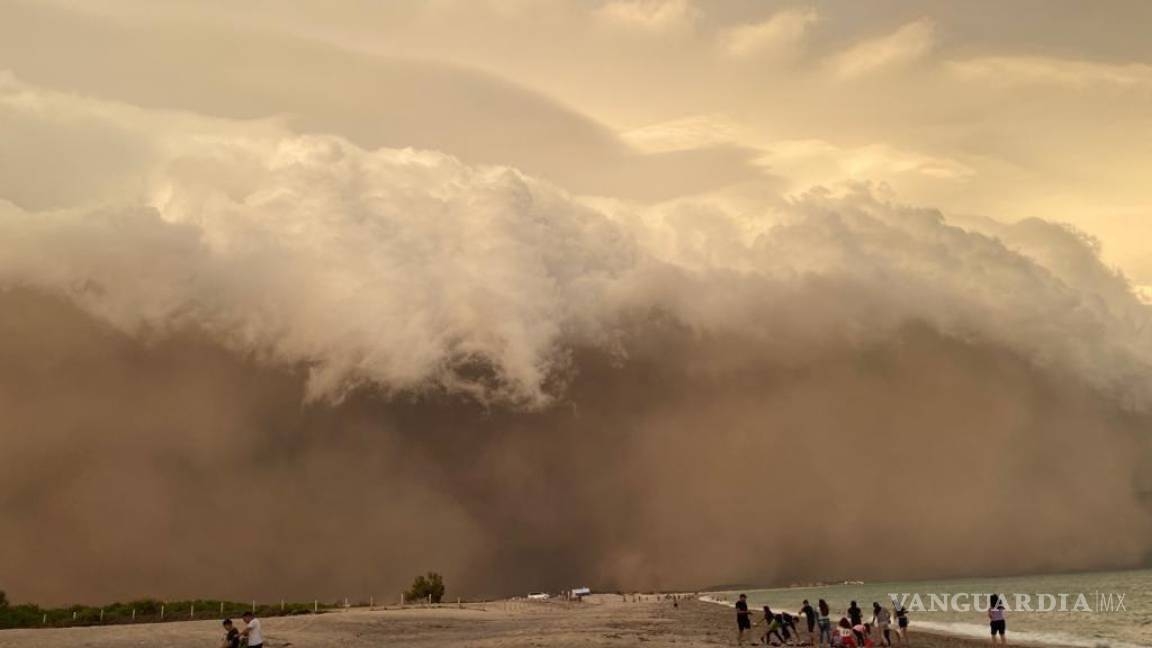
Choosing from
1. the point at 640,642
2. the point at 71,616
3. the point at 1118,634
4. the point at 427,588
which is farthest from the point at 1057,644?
the point at 427,588

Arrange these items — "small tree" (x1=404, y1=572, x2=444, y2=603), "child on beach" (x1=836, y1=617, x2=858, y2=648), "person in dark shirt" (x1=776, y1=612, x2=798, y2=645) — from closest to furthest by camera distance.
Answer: "child on beach" (x1=836, y1=617, x2=858, y2=648) < "person in dark shirt" (x1=776, y1=612, x2=798, y2=645) < "small tree" (x1=404, y1=572, x2=444, y2=603)

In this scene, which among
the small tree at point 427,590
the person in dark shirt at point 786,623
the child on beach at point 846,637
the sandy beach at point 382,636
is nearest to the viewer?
the child on beach at point 846,637

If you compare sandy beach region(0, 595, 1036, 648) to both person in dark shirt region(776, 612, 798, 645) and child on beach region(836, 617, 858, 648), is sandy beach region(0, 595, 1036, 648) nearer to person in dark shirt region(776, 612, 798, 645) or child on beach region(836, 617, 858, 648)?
person in dark shirt region(776, 612, 798, 645)

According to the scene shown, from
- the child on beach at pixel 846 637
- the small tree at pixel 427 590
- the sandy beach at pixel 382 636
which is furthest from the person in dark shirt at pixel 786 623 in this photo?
the small tree at pixel 427 590

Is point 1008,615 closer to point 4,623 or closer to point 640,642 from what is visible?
point 640,642

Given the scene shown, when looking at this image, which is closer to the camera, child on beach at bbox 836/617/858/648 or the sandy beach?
child on beach at bbox 836/617/858/648

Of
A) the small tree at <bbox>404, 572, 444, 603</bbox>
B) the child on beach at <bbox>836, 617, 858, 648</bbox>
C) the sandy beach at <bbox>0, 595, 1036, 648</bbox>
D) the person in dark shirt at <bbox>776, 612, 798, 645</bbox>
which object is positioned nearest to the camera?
the child on beach at <bbox>836, 617, 858, 648</bbox>

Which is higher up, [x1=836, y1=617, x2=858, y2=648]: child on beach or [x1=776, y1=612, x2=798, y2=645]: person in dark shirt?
[x1=836, y1=617, x2=858, y2=648]: child on beach

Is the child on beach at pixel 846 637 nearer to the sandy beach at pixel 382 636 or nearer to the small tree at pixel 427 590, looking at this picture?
the sandy beach at pixel 382 636

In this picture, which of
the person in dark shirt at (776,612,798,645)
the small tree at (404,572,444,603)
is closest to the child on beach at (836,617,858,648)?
the person in dark shirt at (776,612,798,645)

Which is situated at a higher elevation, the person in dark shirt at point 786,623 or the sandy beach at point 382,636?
the person in dark shirt at point 786,623

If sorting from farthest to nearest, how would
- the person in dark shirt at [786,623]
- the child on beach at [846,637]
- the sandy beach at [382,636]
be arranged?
the person in dark shirt at [786,623] < the sandy beach at [382,636] < the child on beach at [846,637]

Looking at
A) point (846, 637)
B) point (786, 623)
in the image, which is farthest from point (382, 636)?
point (846, 637)

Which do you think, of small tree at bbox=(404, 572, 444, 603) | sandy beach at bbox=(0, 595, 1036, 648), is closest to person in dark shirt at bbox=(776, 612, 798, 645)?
sandy beach at bbox=(0, 595, 1036, 648)
